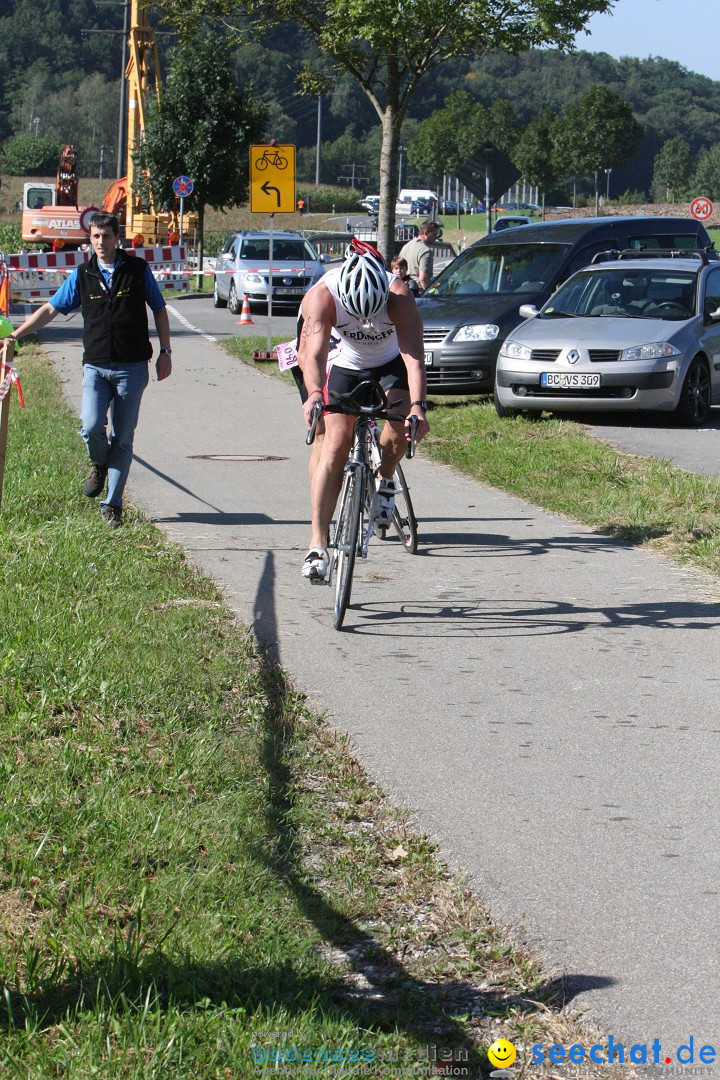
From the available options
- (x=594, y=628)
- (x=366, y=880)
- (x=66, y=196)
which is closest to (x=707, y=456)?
(x=594, y=628)

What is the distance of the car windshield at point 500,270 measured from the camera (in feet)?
56.0

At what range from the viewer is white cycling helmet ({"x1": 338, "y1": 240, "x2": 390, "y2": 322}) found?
22.5 ft

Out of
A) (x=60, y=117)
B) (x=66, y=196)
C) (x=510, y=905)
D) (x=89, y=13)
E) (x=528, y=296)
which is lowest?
(x=510, y=905)

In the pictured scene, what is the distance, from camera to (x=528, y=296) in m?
16.7

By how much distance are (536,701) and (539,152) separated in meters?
98.9

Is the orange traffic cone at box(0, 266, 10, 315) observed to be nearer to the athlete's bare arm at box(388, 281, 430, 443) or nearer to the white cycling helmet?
the white cycling helmet

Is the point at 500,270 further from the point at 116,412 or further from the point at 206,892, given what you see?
A: the point at 206,892

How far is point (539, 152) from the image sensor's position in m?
→ 100

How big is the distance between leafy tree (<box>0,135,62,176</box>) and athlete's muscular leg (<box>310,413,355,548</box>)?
11679cm

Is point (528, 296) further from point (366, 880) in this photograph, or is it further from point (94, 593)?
point (366, 880)

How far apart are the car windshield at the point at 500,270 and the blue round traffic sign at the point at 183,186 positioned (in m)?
26.4

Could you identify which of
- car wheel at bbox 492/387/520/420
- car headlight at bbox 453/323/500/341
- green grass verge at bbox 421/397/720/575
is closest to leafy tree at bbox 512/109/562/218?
car headlight at bbox 453/323/500/341

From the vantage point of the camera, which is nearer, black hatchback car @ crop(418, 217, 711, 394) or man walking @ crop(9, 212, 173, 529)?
man walking @ crop(9, 212, 173, 529)

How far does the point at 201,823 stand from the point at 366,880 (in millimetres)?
518
